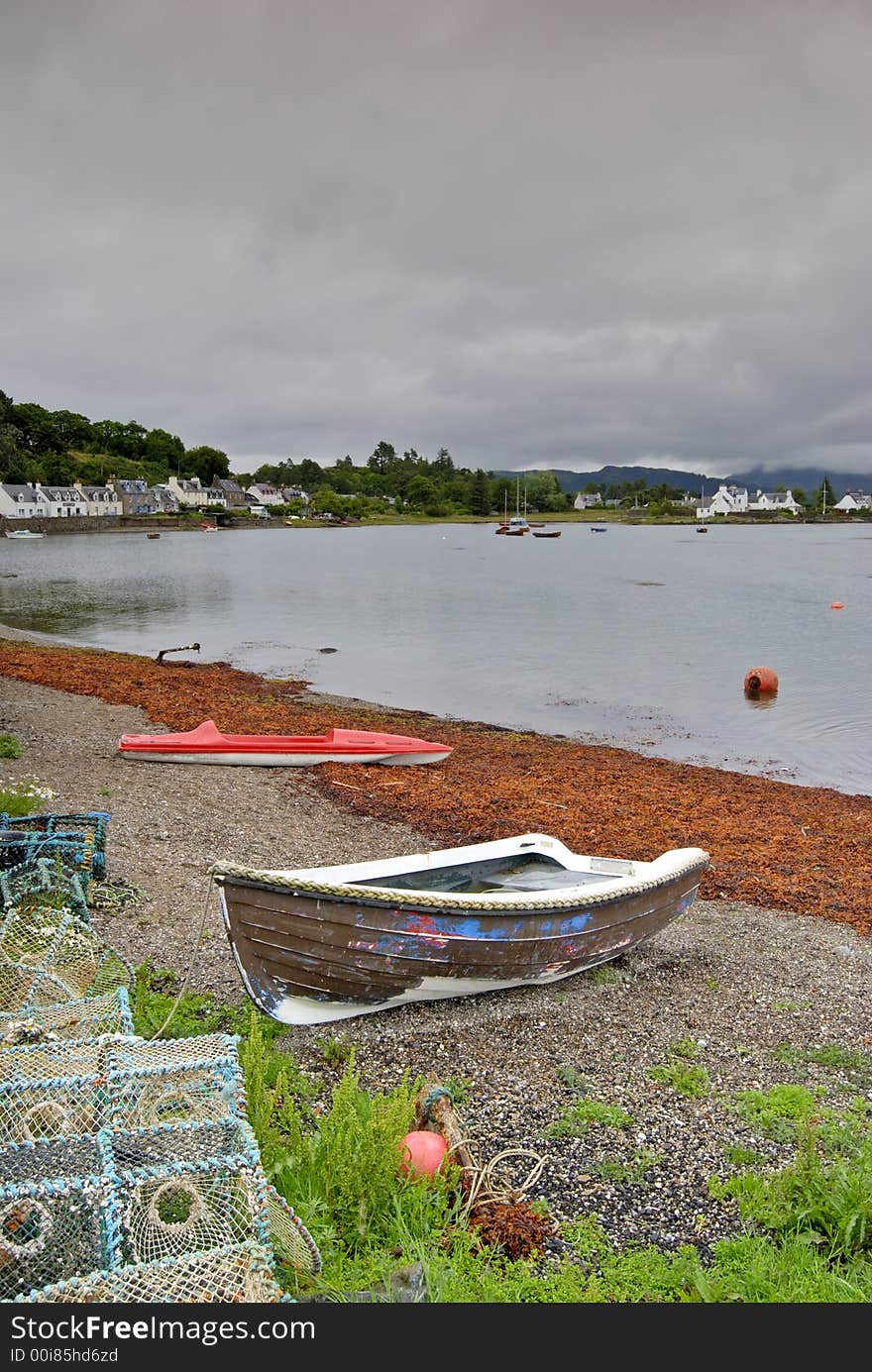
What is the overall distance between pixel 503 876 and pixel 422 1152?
12.6 feet

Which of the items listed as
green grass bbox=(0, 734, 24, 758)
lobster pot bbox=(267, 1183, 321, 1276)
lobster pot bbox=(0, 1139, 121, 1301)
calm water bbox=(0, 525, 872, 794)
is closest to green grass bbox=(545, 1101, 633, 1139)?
lobster pot bbox=(267, 1183, 321, 1276)

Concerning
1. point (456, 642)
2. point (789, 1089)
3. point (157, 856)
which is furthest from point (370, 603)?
point (789, 1089)

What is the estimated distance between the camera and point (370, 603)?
55219mm

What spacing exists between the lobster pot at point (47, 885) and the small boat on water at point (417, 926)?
2207mm

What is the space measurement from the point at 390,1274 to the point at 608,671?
94.7 ft

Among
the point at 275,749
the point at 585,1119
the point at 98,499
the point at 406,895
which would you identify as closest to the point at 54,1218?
the point at 406,895

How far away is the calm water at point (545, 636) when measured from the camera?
24328mm

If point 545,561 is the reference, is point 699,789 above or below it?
below

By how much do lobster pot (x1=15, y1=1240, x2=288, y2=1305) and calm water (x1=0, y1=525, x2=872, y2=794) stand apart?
17034 millimetres

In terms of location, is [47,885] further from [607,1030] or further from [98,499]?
[98,499]

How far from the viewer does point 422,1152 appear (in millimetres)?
5152

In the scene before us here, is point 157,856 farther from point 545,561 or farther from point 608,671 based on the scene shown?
point 545,561

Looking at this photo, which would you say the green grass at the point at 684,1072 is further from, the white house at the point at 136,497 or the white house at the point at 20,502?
the white house at the point at 136,497

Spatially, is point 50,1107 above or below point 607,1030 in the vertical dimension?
above
